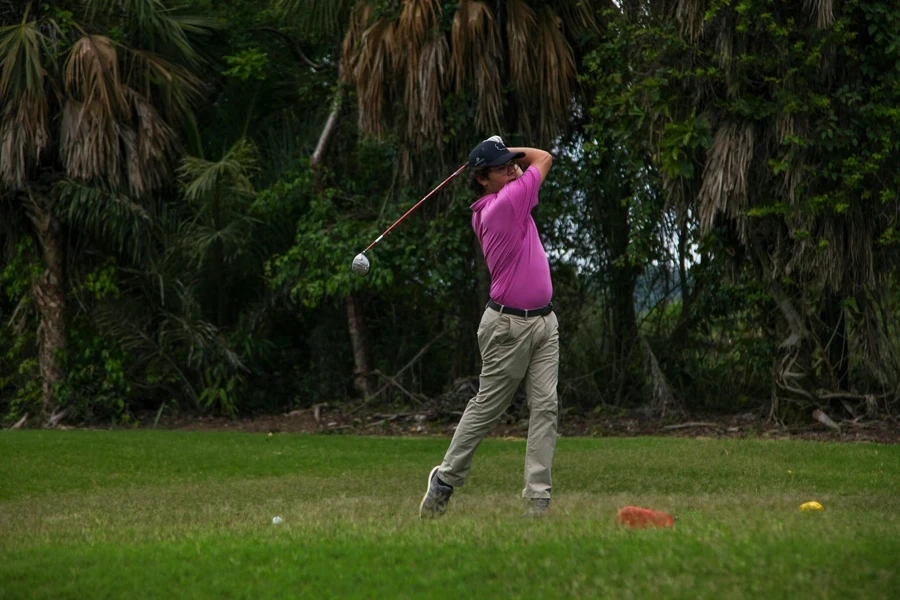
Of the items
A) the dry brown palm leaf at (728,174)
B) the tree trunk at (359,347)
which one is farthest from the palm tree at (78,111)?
the dry brown palm leaf at (728,174)

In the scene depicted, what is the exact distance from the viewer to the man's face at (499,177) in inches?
279

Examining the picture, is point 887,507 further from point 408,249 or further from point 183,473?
point 408,249

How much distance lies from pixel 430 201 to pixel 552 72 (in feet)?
7.91

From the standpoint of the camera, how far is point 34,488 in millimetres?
9594

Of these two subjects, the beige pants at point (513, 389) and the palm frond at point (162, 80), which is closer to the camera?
the beige pants at point (513, 389)

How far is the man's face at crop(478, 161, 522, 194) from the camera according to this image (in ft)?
23.2

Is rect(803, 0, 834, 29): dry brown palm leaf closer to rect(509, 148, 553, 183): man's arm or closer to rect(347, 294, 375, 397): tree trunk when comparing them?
rect(509, 148, 553, 183): man's arm

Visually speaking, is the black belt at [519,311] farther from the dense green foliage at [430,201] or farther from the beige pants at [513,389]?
the dense green foliage at [430,201]

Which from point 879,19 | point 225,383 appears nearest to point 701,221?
point 879,19

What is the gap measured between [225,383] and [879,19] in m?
9.42

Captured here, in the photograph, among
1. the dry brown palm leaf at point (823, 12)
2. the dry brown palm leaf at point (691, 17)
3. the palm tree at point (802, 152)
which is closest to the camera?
the dry brown palm leaf at point (823, 12)

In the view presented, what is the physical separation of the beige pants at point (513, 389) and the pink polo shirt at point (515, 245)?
0.13m

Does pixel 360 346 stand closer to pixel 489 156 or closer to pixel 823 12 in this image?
pixel 823 12

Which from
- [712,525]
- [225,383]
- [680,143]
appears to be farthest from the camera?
[225,383]
